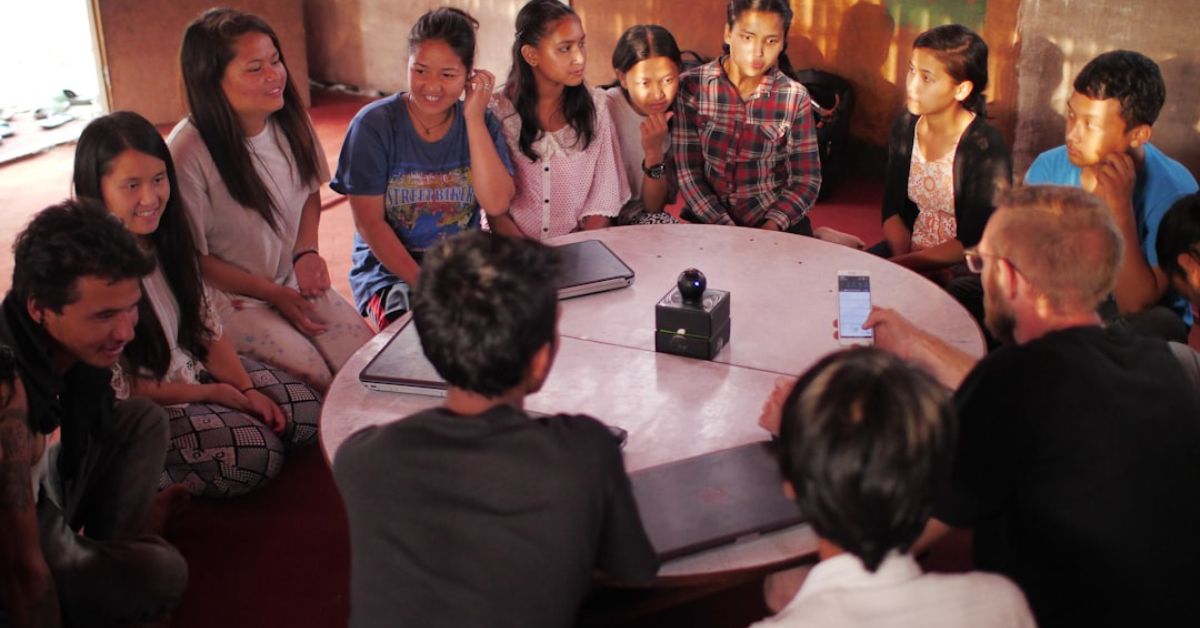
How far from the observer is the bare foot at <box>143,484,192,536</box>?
2738 mm

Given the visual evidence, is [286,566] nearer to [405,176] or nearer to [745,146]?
[405,176]

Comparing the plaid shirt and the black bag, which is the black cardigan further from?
the black bag

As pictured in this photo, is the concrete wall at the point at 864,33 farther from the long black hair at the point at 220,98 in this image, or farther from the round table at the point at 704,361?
the long black hair at the point at 220,98

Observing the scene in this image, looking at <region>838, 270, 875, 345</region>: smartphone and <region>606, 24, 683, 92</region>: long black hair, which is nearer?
<region>838, 270, 875, 345</region>: smartphone

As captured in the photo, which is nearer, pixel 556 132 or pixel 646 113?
pixel 556 132

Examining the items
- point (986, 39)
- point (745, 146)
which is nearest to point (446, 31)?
point (745, 146)

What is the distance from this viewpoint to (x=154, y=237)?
2.78 metres

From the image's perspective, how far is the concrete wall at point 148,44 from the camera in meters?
6.77

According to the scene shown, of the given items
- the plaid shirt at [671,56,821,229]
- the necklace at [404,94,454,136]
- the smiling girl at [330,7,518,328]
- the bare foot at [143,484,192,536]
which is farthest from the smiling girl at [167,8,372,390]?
the plaid shirt at [671,56,821,229]

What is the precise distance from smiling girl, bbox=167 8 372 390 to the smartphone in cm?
149

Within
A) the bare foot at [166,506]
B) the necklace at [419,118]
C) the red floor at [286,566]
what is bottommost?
the red floor at [286,566]

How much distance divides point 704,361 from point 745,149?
4.95ft

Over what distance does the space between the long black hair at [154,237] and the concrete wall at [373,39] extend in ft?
14.2

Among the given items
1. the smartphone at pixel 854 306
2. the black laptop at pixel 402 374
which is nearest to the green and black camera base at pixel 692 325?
the smartphone at pixel 854 306
